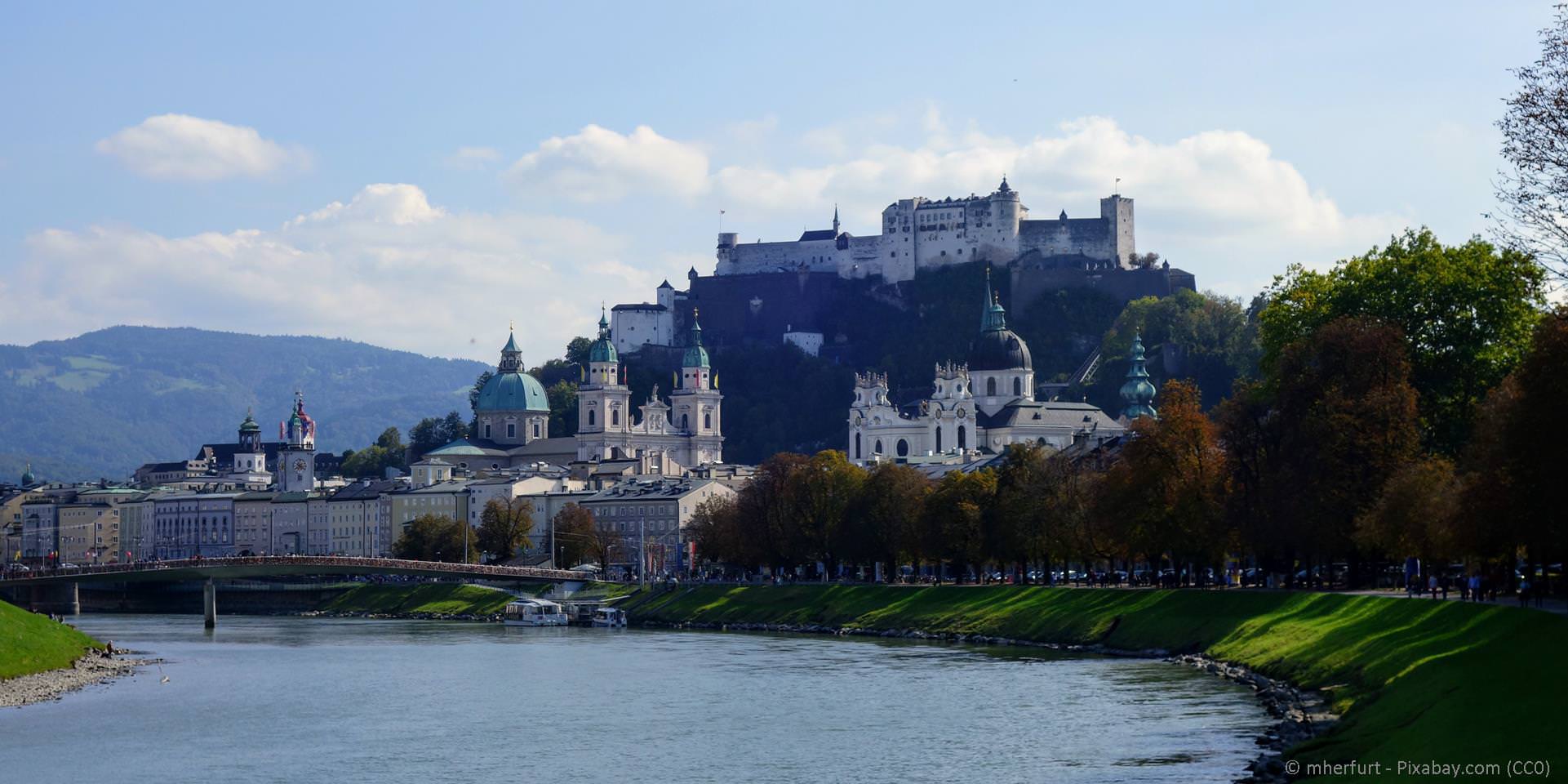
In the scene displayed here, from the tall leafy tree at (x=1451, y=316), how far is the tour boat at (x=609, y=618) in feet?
128

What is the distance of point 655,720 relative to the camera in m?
47.1

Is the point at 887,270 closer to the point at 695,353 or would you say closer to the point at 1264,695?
the point at 695,353

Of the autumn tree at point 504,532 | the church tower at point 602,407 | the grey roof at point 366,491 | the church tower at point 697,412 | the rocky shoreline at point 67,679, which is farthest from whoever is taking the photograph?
the church tower at point 697,412

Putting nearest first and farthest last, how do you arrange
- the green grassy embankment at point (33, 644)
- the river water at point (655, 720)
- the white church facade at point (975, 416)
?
the river water at point (655, 720), the green grassy embankment at point (33, 644), the white church facade at point (975, 416)

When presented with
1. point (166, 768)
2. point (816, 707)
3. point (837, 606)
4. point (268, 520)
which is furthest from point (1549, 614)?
point (268, 520)

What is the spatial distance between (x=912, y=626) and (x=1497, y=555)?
33.6 meters

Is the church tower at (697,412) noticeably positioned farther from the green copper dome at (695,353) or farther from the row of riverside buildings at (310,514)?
the row of riverside buildings at (310,514)

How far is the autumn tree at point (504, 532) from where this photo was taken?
121 meters

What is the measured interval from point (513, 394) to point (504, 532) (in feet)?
181

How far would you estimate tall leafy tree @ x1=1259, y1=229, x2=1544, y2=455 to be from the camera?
5672 centimetres

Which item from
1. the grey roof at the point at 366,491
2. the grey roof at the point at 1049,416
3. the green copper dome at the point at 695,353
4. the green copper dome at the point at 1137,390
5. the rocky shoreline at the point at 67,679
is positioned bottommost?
the rocky shoreline at the point at 67,679

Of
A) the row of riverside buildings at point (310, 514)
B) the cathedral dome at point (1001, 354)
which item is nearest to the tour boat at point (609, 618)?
the row of riverside buildings at point (310, 514)

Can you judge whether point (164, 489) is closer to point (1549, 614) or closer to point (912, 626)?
point (912, 626)

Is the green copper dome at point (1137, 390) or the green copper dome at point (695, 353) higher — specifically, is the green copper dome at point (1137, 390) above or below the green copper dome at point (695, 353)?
below
